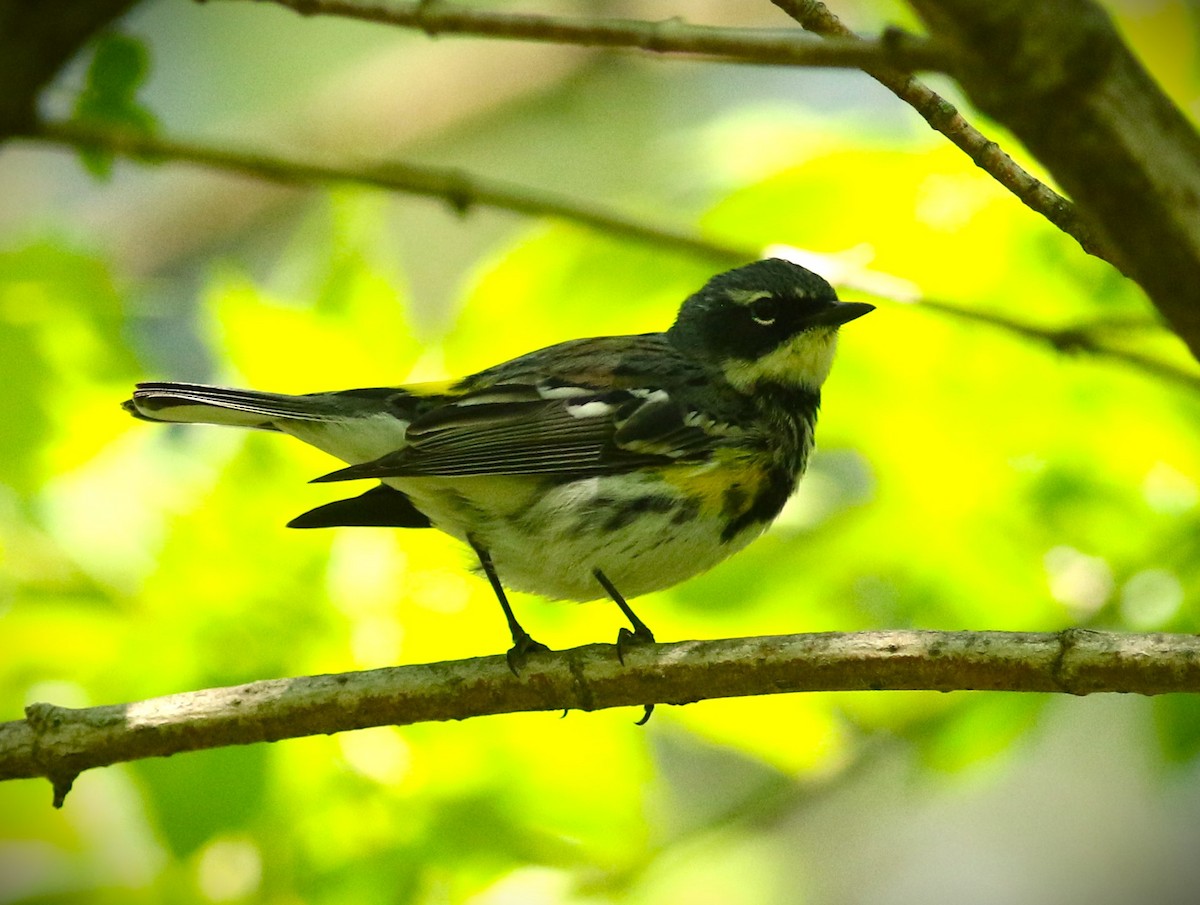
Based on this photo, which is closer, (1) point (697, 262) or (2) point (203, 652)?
(2) point (203, 652)

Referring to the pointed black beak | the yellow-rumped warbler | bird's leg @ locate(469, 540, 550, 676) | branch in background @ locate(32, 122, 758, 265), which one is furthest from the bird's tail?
the pointed black beak

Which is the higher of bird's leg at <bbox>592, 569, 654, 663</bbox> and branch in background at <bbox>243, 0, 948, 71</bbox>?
branch in background at <bbox>243, 0, 948, 71</bbox>

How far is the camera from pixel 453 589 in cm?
390

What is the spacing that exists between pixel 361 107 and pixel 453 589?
4378mm

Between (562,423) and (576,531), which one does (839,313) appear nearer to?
(562,423)

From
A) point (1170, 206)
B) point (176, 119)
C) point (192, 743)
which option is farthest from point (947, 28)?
point (176, 119)

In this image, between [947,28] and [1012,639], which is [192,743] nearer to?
[1012,639]

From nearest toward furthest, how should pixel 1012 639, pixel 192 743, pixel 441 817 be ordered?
pixel 1012 639, pixel 192 743, pixel 441 817

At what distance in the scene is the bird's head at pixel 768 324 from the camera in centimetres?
416

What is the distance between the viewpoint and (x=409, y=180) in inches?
164

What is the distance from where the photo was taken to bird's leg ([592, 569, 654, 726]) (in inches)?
122

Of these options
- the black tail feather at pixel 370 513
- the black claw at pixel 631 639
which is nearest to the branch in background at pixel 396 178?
the black tail feather at pixel 370 513

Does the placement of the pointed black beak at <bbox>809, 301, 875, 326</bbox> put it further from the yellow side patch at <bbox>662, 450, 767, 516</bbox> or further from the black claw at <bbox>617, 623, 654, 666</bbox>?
the black claw at <bbox>617, 623, 654, 666</bbox>

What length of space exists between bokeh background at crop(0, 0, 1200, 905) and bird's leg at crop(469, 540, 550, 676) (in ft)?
0.39
